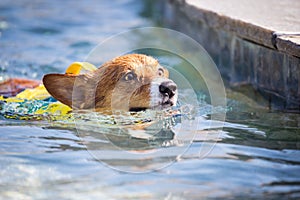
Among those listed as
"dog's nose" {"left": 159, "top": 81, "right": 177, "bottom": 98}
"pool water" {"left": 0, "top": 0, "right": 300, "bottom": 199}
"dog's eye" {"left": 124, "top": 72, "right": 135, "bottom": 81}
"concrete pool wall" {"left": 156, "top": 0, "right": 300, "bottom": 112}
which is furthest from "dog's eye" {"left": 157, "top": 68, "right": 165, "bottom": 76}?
"concrete pool wall" {"left": 156, "top": 0, "right": 300, "bottom": 112}

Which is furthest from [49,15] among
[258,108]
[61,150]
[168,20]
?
[61,150]

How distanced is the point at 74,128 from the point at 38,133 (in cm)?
28

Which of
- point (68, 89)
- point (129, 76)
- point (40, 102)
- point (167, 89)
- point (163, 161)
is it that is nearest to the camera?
point (163, 161)

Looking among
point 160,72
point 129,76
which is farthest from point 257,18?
point 129,76

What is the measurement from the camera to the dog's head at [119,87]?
14.8ft

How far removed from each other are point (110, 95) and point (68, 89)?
0.33 m

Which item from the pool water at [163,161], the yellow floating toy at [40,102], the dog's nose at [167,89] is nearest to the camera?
the pool water at [163,161]

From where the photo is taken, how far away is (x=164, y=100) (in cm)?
449

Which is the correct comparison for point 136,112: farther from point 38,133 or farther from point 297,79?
point 297,79

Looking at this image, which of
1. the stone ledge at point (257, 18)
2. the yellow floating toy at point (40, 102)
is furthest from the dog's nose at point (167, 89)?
the stone ledge at point (257, 18)

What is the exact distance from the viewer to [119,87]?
477 centimetres

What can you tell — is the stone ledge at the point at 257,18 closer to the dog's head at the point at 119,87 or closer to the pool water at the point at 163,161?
the pool water at the point at 163,161

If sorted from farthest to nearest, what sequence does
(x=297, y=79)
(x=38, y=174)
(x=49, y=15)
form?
(x=49, y=15), (x=297, y=79), (x=38, y=174)

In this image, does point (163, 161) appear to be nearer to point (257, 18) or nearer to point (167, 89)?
point (167, 89)
